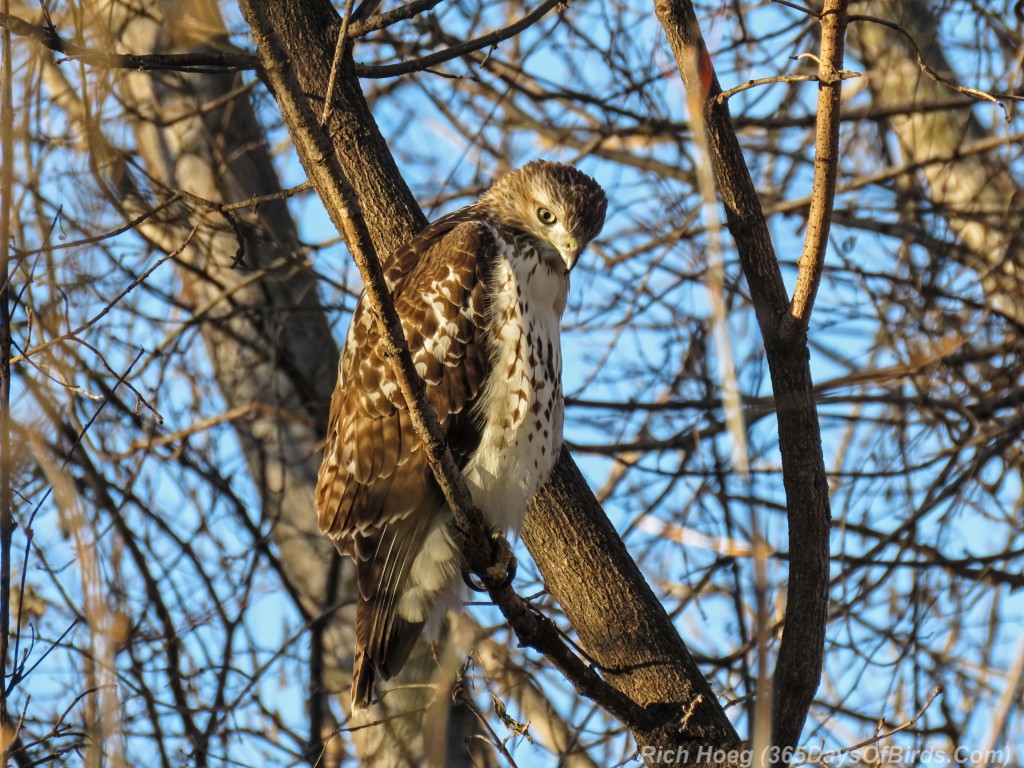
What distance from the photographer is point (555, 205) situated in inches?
162

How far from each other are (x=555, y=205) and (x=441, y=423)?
89cm

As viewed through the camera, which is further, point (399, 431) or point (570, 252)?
point (570, 252)

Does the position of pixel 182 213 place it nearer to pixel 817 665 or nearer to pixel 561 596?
pixel 561 596

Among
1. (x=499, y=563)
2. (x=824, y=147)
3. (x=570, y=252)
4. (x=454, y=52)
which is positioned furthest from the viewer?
(x=570, y=252)

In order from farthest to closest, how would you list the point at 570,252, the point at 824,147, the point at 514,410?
the point at 570,252
the point at 514,410
the point at 824,147

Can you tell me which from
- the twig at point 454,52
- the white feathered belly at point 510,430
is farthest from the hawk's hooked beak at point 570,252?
the twig at point 454,52

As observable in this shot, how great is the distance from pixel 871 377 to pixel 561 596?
178 cm

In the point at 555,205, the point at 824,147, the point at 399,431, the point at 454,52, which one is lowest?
the point at 399,431

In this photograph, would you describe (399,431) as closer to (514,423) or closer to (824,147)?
(514,423)

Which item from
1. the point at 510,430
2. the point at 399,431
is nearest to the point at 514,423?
the point at 510,430

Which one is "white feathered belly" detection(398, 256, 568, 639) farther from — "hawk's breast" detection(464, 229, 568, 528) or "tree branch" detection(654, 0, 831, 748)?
"tree branch" detection(654, 0, 831, 748)

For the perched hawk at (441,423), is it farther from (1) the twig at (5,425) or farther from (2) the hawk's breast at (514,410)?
(1) the twig at (5,425)

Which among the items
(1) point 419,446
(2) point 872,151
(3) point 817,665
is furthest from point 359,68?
(2) point 872,151

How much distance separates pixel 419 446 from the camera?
3688 millimetres
